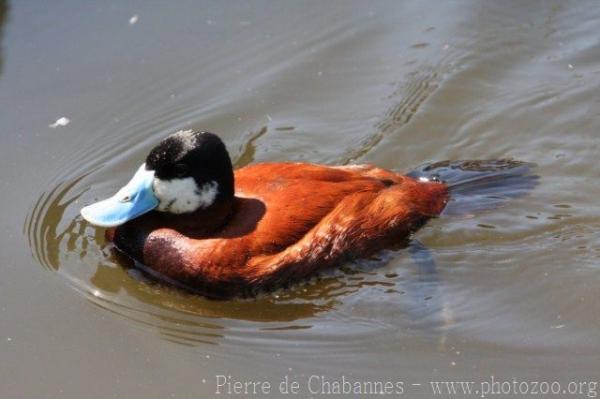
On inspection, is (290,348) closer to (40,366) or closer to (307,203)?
(307,203)

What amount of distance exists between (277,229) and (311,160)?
55.9 inches

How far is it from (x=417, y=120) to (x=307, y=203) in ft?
5.98

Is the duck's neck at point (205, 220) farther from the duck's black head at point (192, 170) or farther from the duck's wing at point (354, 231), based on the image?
the duck's wing at point (354, 231)

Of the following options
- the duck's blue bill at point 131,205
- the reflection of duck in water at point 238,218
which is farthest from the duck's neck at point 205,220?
the duck's blue bill at point 131,205

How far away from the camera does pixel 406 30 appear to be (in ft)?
24.2

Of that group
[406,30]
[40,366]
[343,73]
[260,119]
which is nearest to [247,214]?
[40,366]

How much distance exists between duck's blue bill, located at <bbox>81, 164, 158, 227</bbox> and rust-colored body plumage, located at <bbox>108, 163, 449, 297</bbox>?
122 millimetres

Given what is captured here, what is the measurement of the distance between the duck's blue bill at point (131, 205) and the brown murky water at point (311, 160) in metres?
0.33

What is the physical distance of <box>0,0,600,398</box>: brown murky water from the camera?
462 cm

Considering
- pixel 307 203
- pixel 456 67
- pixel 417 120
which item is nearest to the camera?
pixel 307 203

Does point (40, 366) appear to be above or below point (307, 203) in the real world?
below

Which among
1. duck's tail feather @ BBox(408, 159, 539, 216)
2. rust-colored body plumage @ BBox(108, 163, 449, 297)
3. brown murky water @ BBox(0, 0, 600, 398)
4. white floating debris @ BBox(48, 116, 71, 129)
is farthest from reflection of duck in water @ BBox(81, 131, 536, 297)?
white floating debris @ BBox(48, 116, 71, 129)

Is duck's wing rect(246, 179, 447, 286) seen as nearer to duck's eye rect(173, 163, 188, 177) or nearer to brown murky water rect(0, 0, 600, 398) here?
A: brown murky water rect(0, 0, 600, 398)

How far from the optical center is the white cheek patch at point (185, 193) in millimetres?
5066
